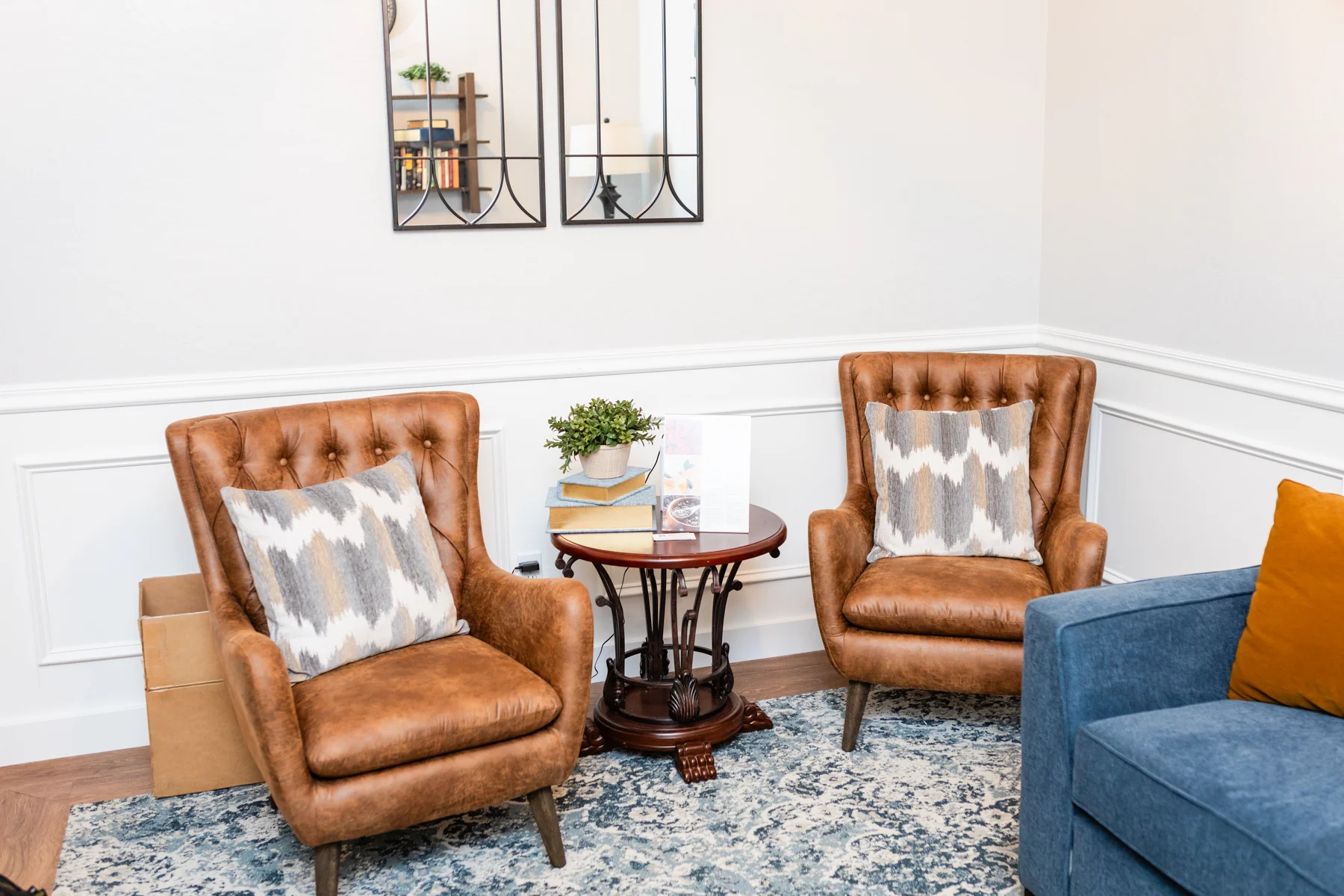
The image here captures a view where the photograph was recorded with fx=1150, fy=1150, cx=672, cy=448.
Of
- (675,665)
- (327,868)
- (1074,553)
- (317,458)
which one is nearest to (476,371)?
(317,458)

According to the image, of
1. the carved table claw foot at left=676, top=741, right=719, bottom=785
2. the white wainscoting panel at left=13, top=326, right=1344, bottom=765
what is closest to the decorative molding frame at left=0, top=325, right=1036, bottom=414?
the white wainscoting panel at left=13, top=326, right=1344, bottom=765

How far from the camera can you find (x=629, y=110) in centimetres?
317

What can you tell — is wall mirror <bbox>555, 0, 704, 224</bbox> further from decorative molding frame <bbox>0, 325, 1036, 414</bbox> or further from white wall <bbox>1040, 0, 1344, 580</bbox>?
white wall <bbox>1040, 0, 1344, 580</bbox>

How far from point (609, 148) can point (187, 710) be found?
1799mm

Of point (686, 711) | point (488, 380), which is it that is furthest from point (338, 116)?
point (686, 711)

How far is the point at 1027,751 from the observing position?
2.18 metres

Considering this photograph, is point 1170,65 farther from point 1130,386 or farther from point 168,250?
point 168,250

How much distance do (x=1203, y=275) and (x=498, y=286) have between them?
6.17 feet

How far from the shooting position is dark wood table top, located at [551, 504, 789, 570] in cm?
269

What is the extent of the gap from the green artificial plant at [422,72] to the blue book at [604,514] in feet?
3.72

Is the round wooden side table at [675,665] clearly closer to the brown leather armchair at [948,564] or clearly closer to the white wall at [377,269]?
the brown leather armchair at [948,564]

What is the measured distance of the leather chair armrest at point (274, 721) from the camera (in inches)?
83.9

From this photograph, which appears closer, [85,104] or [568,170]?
[85,104]

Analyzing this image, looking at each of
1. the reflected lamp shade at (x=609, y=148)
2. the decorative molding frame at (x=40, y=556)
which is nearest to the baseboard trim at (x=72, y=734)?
the decorative molding frame at (x=40, y=556)
